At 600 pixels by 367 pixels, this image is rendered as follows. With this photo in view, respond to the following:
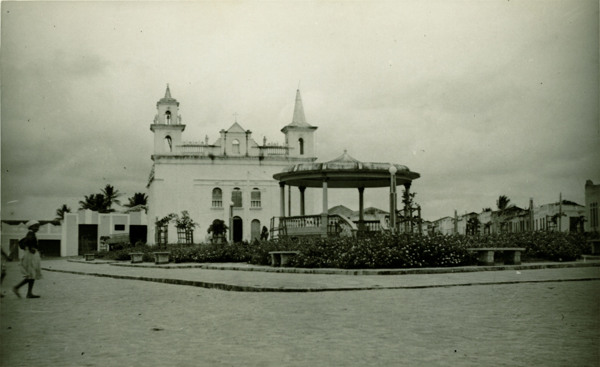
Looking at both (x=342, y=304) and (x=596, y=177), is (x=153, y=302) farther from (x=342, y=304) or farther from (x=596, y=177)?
(x=596, y=177)

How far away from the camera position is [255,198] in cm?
4831

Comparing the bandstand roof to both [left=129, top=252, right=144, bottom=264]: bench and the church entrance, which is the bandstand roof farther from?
the church entrance

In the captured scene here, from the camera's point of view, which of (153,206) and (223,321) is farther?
(153,206)

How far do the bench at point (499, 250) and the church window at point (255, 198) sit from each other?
33312 mm

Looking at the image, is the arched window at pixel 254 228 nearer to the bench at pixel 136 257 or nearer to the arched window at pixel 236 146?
the arched window at pixel 236 146

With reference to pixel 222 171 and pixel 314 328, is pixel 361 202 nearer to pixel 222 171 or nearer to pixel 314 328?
pixel 314 328

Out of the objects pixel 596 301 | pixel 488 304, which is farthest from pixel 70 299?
pixel 596 301

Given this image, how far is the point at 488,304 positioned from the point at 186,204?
129ft

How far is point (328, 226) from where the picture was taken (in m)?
20.6

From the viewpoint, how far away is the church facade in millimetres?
46688

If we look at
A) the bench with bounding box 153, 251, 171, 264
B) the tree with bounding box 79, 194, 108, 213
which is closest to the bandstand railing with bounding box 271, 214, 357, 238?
the bench with bounding box 153, 251, 171, 264

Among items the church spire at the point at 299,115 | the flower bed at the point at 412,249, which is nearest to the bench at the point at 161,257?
the flower bed at the point at 412,249

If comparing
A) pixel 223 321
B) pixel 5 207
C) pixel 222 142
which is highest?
pixel 222 142

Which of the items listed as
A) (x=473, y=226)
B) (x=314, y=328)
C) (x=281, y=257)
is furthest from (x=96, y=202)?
(x=314, y=328)
